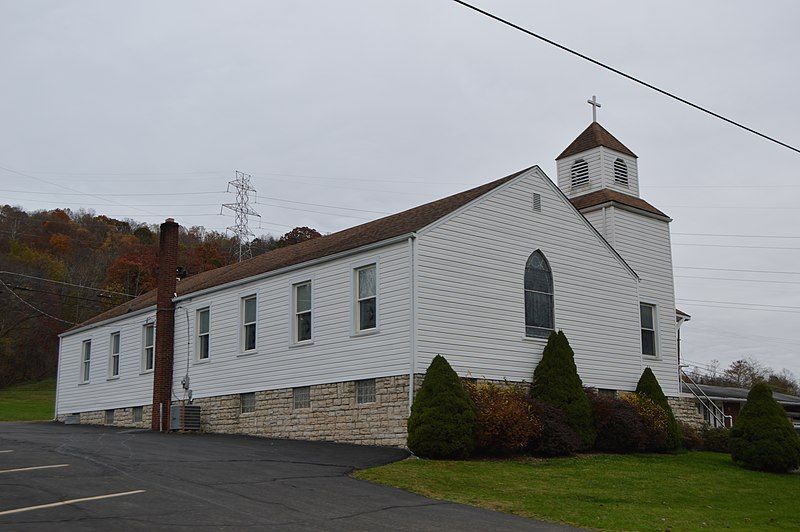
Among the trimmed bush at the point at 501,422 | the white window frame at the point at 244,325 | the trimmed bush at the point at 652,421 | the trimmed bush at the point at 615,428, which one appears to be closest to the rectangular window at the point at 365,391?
the trimmed bush at the point at 501,422

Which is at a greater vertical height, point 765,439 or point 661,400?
point 661,400

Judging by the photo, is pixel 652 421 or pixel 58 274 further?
pixel 58 274

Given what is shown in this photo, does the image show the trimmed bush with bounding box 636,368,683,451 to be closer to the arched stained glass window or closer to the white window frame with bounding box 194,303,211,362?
the arched stained glass window

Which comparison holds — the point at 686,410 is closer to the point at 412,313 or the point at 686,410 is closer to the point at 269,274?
the point at 412,313

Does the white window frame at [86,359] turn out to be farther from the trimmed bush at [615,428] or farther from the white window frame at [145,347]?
the trimmed bush at [615,428]

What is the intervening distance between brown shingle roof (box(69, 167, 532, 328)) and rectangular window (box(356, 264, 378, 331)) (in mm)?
Answer: 845

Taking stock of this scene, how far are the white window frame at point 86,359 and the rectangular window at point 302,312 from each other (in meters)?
15.2

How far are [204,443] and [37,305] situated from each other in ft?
159

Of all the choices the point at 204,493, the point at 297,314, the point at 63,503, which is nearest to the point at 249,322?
the point at 297,314

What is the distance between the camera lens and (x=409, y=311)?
21.7 meters

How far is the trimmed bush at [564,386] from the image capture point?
75.5 ft

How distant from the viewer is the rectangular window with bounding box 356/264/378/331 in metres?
23.0

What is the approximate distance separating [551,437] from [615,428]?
2.98 m

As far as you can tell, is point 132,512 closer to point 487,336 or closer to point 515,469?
point 515,469
